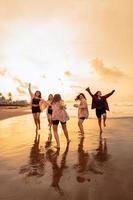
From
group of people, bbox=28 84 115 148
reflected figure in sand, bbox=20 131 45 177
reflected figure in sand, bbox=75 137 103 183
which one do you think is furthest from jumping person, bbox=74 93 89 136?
reflected figure in sand, bbox=75 137 103 183

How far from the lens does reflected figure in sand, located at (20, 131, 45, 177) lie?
8.00 m

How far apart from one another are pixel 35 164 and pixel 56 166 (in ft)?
2.06

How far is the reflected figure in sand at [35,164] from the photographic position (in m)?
8.00

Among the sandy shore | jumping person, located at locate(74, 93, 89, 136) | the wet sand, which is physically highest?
jumping person, located at locate(74, 93, 89, 136)

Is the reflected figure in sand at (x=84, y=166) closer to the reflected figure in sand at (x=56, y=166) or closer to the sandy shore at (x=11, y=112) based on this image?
the reflected figure in sand at (x=56, y=166)

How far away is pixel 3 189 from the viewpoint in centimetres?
668

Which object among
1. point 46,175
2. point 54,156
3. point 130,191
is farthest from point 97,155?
point 130,191

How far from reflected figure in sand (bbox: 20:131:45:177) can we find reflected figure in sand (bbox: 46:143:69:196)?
0.23 meters

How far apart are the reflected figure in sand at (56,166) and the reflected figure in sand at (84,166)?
39 cm

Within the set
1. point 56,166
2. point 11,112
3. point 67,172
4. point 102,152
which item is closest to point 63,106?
point 102,152

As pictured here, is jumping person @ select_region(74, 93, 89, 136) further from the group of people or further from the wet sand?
the wet sand

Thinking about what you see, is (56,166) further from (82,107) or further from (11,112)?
(11,112)

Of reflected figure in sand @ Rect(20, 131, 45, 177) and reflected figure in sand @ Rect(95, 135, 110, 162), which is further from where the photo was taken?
reflected figure in sand @ Rect(95, 135, 110, 162)

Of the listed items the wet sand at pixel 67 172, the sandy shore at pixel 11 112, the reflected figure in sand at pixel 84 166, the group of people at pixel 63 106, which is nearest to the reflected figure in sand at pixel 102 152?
the wet sand at pixel 67 172
